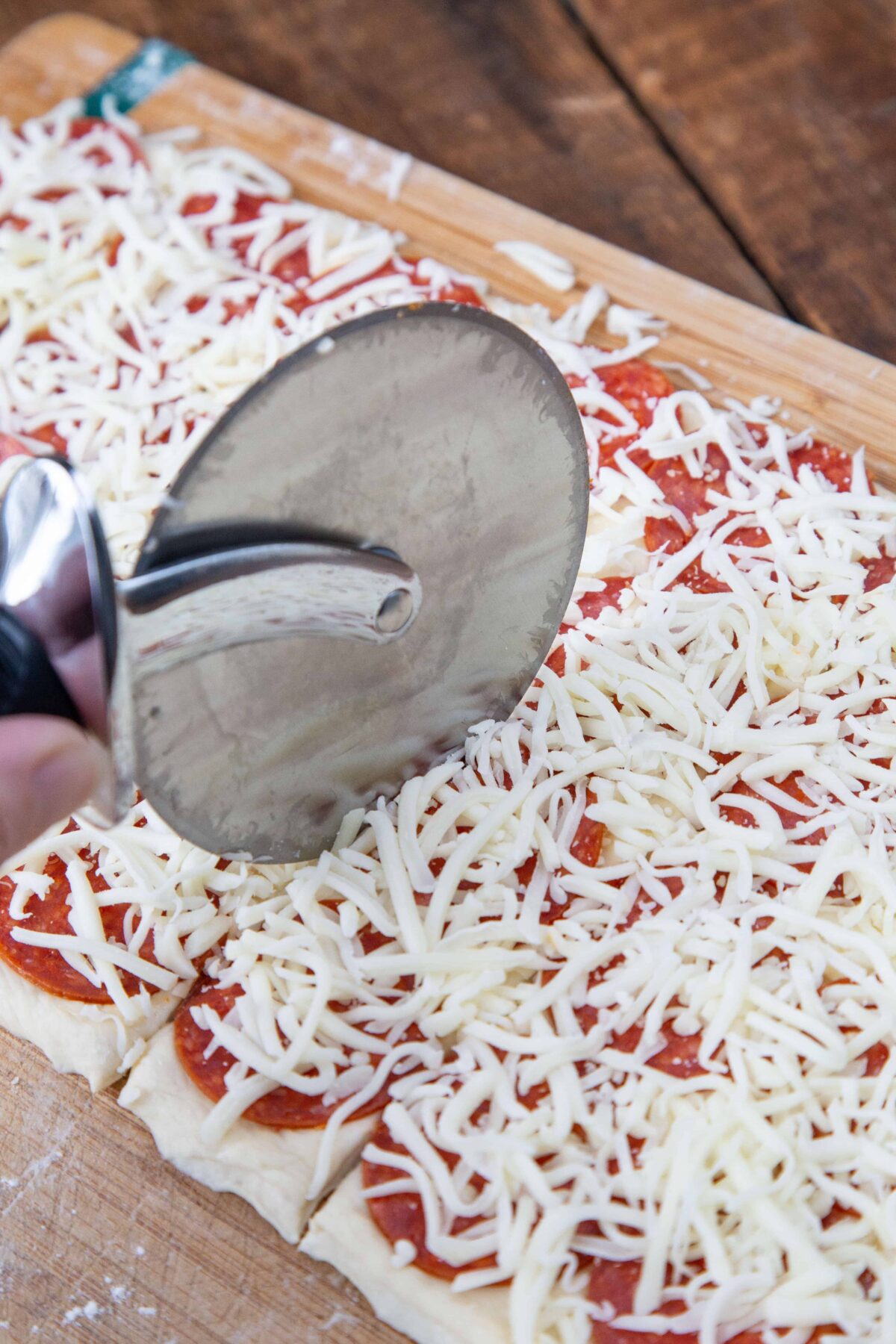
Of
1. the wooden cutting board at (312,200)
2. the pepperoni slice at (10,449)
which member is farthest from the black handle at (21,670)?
the pepperoni slice at (10,449)

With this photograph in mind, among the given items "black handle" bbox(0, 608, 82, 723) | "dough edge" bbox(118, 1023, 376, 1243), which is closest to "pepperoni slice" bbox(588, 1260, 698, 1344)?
"dough edge" bbox(118, 1023, 376, 1243)

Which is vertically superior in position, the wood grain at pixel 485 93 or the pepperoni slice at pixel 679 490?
the wood grain at pixel 485 93

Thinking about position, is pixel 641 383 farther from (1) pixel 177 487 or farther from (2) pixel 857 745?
(1) pixel 177 487

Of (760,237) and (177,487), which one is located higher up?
(177,487)

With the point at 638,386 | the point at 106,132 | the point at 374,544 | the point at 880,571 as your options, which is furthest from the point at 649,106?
the point at 374,544

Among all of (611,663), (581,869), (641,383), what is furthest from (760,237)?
(581,869)

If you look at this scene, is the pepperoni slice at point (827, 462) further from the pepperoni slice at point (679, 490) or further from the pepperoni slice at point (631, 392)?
the pepperoni slice at point (631, 392)

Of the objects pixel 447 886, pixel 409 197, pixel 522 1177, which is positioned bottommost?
pixel 522 1177
